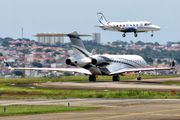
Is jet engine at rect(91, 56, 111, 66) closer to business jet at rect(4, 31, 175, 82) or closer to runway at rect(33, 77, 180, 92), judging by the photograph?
business jet at rect(4, 31, 175, 82)

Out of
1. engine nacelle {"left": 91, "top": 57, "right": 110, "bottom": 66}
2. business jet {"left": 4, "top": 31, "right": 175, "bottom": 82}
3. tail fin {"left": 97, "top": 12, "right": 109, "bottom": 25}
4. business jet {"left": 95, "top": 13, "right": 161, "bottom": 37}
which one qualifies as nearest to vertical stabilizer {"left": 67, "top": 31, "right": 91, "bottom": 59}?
business jet {"left": 4, "top": 31, "right": 175, "bottom": 82}

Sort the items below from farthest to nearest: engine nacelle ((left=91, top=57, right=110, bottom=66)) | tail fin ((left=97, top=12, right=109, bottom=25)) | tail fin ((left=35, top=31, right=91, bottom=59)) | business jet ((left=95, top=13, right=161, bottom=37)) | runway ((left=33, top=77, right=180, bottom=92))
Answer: tail fin ((left=97, top=12, right=109, bottom=25)) → business jet ((left=95, top=13, right=161, bottom=37)) → engine nacelle ((left=91, top=57, right=110, bottom=66)) → tail fin ((left=35, top=31, right=91, bottom=59)) → runway ((left=33, top=77, right=180, bottom=92))

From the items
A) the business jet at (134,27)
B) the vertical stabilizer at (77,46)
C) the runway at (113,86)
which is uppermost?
the business jet at (134,27)

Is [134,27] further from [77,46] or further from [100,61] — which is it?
[77,46]

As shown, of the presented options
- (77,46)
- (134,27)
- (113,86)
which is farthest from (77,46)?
(134,27)

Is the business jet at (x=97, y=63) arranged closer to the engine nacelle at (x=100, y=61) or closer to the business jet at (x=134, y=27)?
the engine nacelle at (x=100, y=61)

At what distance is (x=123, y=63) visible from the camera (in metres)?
72.9

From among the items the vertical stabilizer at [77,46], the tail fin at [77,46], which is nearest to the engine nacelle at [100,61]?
the tail fin at [77,46]

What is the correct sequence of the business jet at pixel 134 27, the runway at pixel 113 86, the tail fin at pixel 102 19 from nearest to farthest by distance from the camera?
the runway at pixel 113 86, the business jet at pixel 134 27, the tail fin at pixel 102 19

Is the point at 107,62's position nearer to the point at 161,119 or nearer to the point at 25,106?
the point at 25,106

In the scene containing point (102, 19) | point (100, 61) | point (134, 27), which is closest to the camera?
point (100, 61)

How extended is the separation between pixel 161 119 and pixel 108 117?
10.1 feet

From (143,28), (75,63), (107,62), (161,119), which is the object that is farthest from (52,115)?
(143,28)

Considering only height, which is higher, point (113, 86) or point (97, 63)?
point (97, 63)
